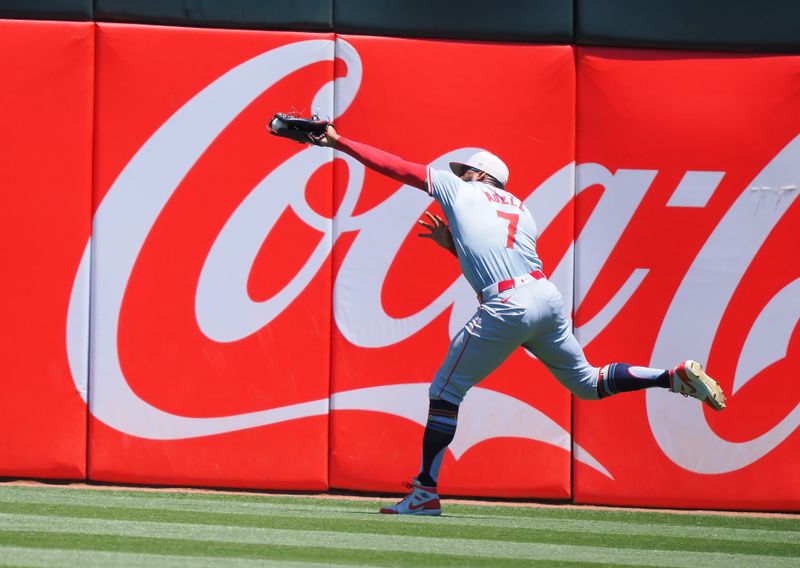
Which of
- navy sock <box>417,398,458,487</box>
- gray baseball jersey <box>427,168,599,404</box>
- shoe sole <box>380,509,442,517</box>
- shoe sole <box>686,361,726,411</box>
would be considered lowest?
shoe sole <box>380,509,442,517</box>

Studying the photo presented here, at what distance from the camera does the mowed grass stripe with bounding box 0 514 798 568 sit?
210 inches

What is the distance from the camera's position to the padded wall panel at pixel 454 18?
26.4ft

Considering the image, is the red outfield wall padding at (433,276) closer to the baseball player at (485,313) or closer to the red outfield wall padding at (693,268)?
the red outfield wall padding at (693,268)

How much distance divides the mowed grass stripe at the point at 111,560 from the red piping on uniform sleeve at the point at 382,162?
7.37 feet

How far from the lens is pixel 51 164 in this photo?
7.93m

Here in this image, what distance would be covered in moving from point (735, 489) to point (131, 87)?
15.1 ft

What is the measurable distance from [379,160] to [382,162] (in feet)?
0.06

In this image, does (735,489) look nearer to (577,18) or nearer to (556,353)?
(556,353)

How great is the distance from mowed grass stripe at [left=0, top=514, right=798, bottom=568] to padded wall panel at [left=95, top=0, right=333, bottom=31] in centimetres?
346

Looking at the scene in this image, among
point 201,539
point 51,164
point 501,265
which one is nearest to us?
point 201,539

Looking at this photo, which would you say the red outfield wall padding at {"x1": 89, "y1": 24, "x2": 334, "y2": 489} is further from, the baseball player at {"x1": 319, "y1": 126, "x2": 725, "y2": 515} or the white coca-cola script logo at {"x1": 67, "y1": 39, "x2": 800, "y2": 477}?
the baseball player at {"x1": 319, "y1": 126, "x2": 725, "y2": 515}

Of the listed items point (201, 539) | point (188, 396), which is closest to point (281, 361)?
point (188, 396)

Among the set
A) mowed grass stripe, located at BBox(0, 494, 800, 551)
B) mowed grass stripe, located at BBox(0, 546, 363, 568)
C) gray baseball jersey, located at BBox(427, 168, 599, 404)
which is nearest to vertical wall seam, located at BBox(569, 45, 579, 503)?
mowed grass stripe, located at BBox(0, 494, 800, 551)

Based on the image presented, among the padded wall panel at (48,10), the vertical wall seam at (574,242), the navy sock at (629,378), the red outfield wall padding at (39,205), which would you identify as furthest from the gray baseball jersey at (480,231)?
the padded wall panel at (48,10)
